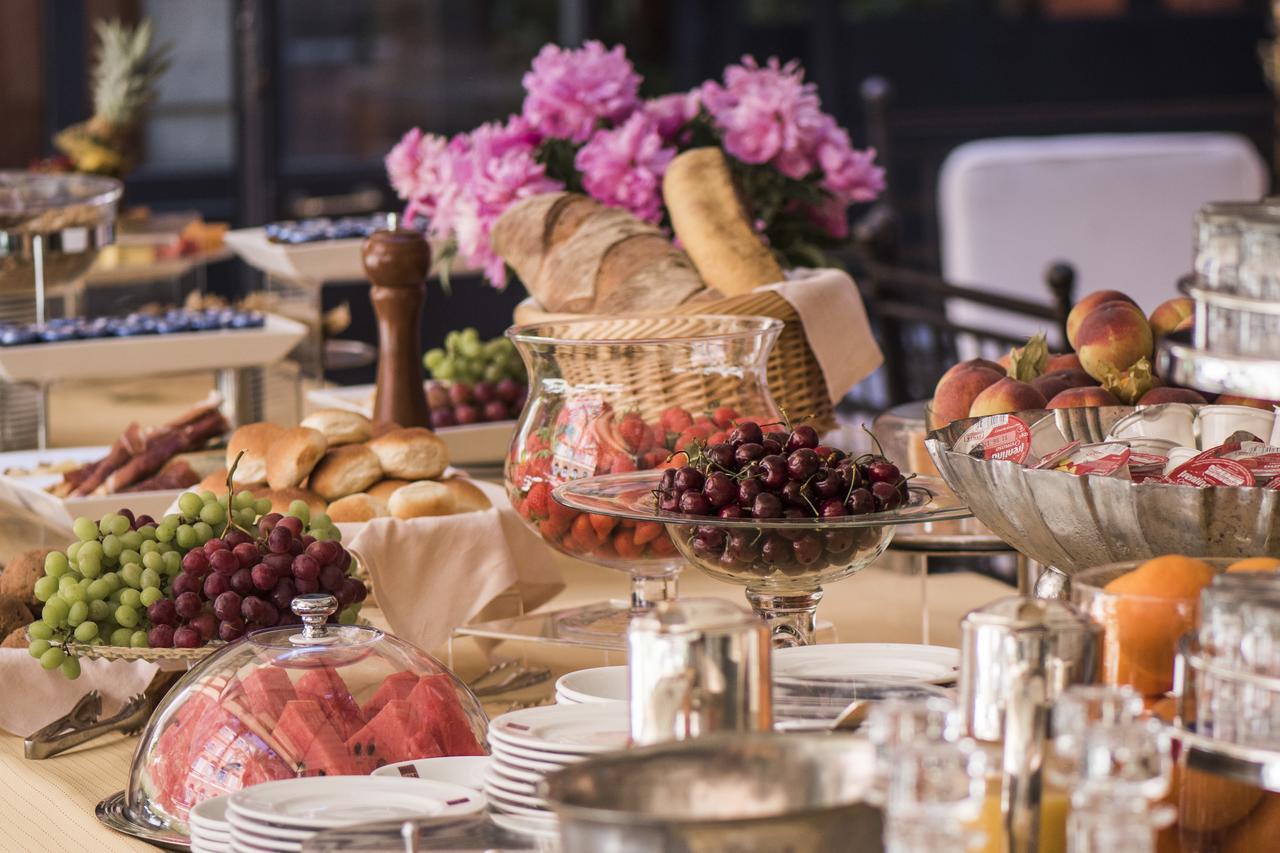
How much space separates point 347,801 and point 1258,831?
1.31ft

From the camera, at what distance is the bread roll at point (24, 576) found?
1386 mm

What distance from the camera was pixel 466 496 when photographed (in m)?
1.52

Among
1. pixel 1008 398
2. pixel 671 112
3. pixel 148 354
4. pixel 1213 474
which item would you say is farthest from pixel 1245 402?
pixel 148 354

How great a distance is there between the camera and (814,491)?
3.53 feet

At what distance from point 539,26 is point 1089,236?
2.47 m

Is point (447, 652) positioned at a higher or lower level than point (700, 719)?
lower

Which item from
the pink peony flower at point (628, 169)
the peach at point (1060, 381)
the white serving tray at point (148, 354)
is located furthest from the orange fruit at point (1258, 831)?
the white serving tray at point (148, 354)

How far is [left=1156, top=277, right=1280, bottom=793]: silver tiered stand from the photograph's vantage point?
69 cm

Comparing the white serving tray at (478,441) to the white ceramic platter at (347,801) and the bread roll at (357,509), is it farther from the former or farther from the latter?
the white ceramic platter at (347,801)

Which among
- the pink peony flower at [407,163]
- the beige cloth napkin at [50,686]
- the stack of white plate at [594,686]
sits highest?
the pink peony flower at [407,163]

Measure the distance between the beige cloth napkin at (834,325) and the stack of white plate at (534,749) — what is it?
0.89 meters

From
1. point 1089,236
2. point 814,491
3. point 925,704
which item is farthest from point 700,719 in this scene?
point 1089,236

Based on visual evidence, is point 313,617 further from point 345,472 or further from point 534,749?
point 345,472

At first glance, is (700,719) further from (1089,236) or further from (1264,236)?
(1089,236)
